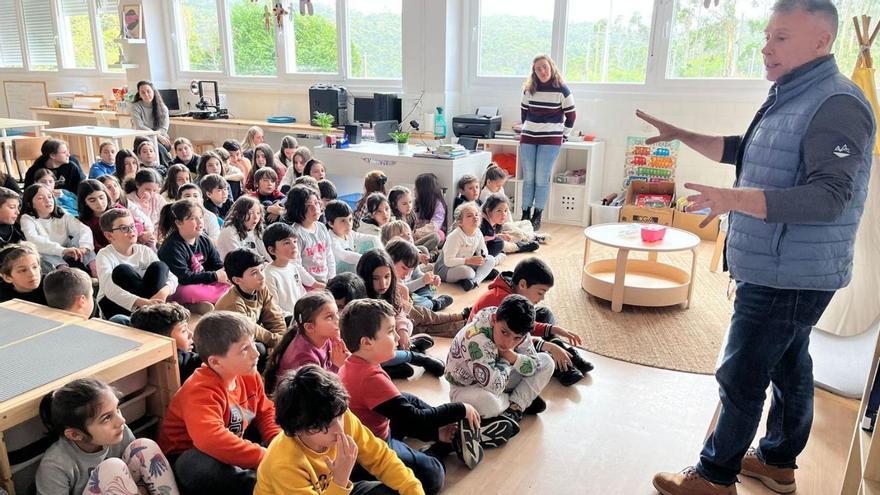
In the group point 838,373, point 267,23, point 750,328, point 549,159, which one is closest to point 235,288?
point 750,328

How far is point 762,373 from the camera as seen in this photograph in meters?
1.69

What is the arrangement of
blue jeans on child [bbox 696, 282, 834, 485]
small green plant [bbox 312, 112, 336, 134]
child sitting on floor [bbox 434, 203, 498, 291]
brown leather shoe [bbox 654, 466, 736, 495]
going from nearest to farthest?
blue jeans on child [bbox 696, 282, 834, 485], brown leather shoe [bbox 654, 466, 736, 495], child sitting on floor [bbox 434, 203, 498, 291], small green plant [bbox 312, 112, 336, 134]

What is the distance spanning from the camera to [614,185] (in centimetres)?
575

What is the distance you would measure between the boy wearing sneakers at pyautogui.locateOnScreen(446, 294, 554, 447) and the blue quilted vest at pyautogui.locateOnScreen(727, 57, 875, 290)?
0.77 meters

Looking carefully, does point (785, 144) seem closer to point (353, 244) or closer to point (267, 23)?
point (353, 244)

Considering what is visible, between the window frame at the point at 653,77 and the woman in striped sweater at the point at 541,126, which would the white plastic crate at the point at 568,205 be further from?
the window frame at the point at 653,77

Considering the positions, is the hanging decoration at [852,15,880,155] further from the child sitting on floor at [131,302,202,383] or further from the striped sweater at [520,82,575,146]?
the child sitting on floor at [131,302,202,383]

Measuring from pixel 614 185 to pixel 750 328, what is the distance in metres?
4.22

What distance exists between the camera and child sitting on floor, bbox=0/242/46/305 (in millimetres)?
2365

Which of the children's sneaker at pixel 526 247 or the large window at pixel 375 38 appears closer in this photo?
the children's sneaker at pixel 526 247

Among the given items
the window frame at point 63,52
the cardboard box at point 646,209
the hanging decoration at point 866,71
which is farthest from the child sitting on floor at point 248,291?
the window frame at point 63,52

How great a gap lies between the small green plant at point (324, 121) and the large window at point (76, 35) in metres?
4.77

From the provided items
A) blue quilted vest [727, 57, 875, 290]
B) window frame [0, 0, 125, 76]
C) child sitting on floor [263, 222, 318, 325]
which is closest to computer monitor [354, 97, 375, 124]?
child sitting on floor [263, 222, 318, 325]

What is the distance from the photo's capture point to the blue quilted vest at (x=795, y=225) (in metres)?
1.54
